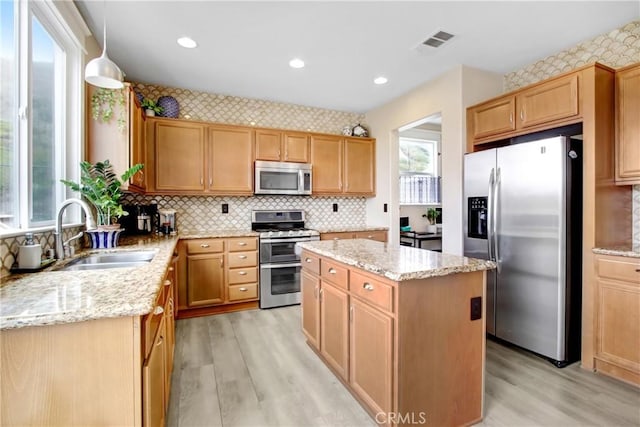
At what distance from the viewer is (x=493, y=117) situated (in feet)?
9.70

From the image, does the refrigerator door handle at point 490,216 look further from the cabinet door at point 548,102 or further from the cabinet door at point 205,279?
the cabinet door at point 205,279

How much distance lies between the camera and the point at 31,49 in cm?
184

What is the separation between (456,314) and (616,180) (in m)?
1.90

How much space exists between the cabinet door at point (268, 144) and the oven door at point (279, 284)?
1.41 metres

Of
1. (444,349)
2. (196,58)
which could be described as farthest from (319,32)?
(444,349)

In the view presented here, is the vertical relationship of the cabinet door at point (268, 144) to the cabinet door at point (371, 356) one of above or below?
above

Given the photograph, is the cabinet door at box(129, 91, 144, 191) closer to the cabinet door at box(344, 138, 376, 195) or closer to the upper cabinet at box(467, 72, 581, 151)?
the cabinet door at box(344, 138, 376, 195)

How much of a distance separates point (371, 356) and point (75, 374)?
132 centimetres

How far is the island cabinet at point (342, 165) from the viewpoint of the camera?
4387 millimetres

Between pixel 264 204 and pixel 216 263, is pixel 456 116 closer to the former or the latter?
pixel 264 204

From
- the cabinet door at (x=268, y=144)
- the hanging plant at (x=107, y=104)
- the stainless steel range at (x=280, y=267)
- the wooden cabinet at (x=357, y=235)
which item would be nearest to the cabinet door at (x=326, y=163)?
the cabinet door at (x=268, y=144)

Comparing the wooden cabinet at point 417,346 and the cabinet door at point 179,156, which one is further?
the cabinet door at point 179,156

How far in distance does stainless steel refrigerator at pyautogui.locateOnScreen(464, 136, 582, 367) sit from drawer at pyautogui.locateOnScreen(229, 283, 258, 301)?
2.50 metres

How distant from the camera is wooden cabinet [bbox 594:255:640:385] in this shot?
6.81 feet
